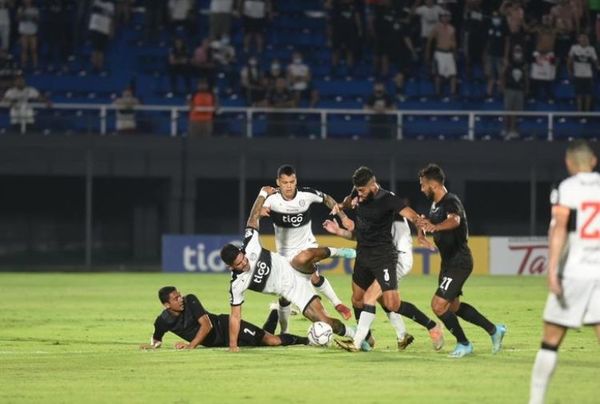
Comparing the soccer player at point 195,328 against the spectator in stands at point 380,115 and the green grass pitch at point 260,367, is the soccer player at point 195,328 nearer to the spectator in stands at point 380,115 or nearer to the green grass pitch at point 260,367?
the green grass pitch at point 260,367

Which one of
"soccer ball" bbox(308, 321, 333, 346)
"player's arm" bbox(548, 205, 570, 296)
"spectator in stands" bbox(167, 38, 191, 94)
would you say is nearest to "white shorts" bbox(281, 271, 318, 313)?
"soccer ball" bbox(308, 321, 333, 346)

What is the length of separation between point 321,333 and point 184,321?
1.62 meters

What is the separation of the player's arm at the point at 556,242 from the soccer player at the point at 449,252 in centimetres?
409

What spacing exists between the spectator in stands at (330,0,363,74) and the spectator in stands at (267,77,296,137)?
270cm

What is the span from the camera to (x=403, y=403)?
11547mm

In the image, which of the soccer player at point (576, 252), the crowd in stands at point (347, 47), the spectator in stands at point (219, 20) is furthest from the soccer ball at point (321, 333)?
the spectator in stands at point (219, 20)

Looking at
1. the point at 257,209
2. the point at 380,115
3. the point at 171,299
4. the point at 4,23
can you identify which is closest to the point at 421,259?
the point at 380,115

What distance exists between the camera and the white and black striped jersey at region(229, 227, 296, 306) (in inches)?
623

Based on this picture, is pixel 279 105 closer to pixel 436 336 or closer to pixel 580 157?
pixel 436 336

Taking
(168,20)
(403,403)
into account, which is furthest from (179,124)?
(403,403)

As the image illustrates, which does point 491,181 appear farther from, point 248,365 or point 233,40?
point 248,365

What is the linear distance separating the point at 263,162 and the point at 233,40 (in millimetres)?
4256

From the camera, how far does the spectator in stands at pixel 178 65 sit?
36094mm

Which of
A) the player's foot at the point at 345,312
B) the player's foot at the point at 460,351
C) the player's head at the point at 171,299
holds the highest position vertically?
the player's head at the point at 171,299
